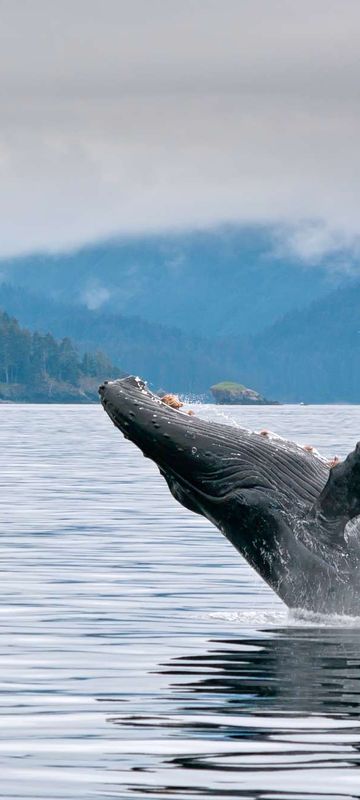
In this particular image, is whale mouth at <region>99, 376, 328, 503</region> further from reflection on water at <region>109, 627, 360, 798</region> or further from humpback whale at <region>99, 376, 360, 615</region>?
reflection on water at <region>109, 627, 360, 798</region>

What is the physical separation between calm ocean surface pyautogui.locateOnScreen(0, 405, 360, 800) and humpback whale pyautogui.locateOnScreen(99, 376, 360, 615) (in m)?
0.45

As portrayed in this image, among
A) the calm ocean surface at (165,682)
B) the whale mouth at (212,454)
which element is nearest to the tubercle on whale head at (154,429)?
the whale mouth at (212,454)

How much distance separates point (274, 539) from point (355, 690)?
3638 mm

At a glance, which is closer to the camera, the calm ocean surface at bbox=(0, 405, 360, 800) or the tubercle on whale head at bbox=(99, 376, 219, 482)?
the calm ocean surface at bbox=(0, 405, 360, 800)

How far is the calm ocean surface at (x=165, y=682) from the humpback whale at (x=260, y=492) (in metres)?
0.45

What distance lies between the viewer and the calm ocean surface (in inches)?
429

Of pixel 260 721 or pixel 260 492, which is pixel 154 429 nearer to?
pixel 260 492

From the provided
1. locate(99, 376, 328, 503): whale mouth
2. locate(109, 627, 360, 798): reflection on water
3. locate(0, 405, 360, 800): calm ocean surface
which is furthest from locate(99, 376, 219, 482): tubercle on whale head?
locate(109, 627, 360, 798): reflection on water

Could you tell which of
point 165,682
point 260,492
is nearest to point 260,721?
point 165,682

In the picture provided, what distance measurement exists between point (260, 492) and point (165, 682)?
11.6ft

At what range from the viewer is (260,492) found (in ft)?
56.4

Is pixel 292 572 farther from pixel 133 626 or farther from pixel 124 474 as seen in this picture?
pixel 124 474

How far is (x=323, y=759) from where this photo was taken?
1123 cm

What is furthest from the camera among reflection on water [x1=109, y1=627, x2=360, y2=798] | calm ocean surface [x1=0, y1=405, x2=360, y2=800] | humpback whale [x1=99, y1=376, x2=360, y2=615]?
humpback whale [x1=99, y1=376, x2=360, y2=615]
